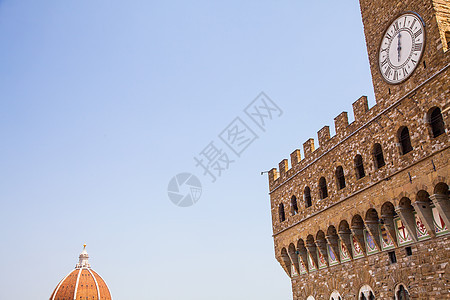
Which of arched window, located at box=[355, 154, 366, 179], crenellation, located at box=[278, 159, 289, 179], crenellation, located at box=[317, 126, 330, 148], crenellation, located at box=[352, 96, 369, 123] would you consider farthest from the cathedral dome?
crenellation, located at box=[352, 96, 369, 123]

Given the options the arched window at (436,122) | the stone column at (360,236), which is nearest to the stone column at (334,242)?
the stone column at (360,236)

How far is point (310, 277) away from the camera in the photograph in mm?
22562

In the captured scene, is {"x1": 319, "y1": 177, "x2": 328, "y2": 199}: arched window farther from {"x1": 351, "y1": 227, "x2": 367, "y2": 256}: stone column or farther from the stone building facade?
{"x1": 351, "y1": 227, "x2": 367, "y2": 256}: stone column

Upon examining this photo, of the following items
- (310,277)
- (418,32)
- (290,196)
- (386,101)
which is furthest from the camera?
(290,196)

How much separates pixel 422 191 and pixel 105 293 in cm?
10095

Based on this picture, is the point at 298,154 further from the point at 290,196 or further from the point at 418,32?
the point at 418,32

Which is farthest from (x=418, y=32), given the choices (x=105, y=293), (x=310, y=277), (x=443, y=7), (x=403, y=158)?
(x=105, y=293)

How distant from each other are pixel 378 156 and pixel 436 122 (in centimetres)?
312

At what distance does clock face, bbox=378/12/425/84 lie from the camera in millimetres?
15937

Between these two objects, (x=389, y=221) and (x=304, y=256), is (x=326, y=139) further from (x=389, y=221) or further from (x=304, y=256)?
(x=304, y=256)

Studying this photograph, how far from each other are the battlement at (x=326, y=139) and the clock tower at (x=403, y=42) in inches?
36.9

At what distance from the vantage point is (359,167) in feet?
61.0

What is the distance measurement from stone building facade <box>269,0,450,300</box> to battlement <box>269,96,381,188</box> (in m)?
0.06

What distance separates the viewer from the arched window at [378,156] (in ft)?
56.7
